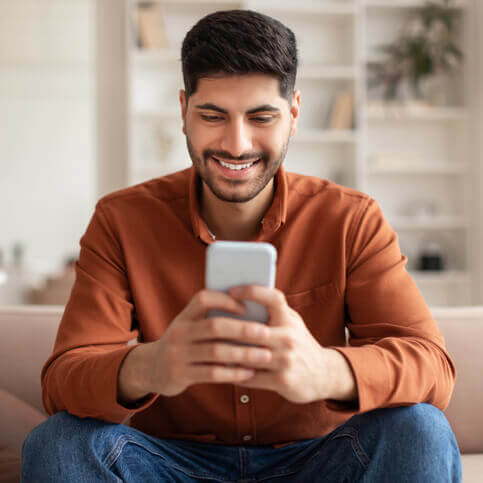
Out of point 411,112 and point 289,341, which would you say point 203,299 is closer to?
point 289,341

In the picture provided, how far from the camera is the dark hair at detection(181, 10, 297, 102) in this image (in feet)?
3.60

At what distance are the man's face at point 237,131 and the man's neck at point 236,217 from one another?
0.28 ft

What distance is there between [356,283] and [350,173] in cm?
290

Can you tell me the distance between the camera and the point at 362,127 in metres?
3.97

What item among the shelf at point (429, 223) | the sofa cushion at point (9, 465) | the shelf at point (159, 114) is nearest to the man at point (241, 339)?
the sofa cushion at point (9, 465)

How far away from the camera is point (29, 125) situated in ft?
22.6

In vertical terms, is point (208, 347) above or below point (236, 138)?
below

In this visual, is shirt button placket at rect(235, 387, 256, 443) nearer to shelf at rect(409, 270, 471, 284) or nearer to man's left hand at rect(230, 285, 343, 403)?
man's left hand at rect(230, 285, 343, 403)

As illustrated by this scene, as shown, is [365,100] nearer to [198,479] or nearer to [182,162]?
[182,162]

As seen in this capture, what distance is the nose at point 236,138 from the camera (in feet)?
3.66

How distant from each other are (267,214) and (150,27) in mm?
2897

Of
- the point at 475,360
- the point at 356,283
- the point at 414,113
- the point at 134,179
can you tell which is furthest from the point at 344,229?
the point at 414,113

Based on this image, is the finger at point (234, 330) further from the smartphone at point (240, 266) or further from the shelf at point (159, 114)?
the shelf at point (159, 114)

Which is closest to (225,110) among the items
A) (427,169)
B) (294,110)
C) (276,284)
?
(294,110)
